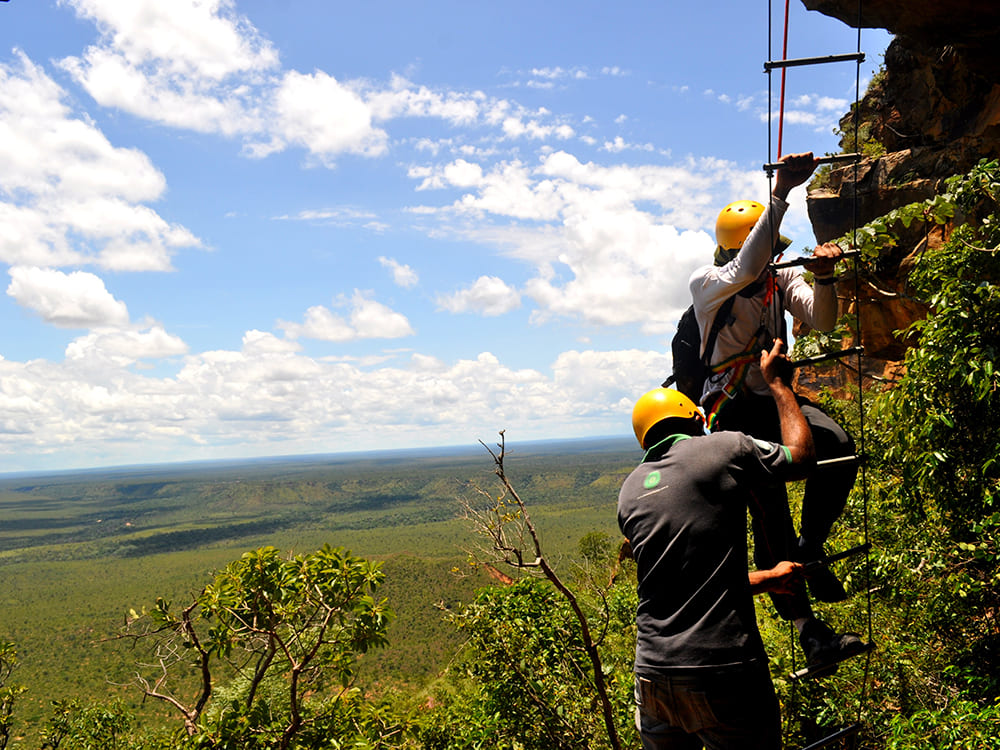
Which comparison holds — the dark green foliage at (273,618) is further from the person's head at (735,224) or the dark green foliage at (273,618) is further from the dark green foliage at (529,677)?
the person's head at (735,224)

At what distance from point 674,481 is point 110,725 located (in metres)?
14.6

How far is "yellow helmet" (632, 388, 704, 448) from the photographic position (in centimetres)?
343

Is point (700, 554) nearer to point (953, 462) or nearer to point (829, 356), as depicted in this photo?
point (829, 356)

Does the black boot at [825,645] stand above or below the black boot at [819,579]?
below

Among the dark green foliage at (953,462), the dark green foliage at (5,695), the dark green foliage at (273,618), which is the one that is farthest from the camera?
the dark green foliage at (5,695)

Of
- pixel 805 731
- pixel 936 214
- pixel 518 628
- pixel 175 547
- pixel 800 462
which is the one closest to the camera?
pixel 800 462

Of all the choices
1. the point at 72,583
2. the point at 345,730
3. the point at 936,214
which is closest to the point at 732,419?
the point at 936,214

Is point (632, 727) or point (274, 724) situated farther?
point (632, 727)

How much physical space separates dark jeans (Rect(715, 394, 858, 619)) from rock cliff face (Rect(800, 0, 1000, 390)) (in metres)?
9.07

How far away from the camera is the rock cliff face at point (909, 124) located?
1222cm

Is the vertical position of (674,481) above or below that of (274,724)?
above

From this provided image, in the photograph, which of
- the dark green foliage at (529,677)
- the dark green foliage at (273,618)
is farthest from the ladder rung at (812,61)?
the dark green foliage at (529,677)

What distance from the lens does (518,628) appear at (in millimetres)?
9312

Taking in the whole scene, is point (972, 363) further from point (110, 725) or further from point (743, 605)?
point (110, 725)
